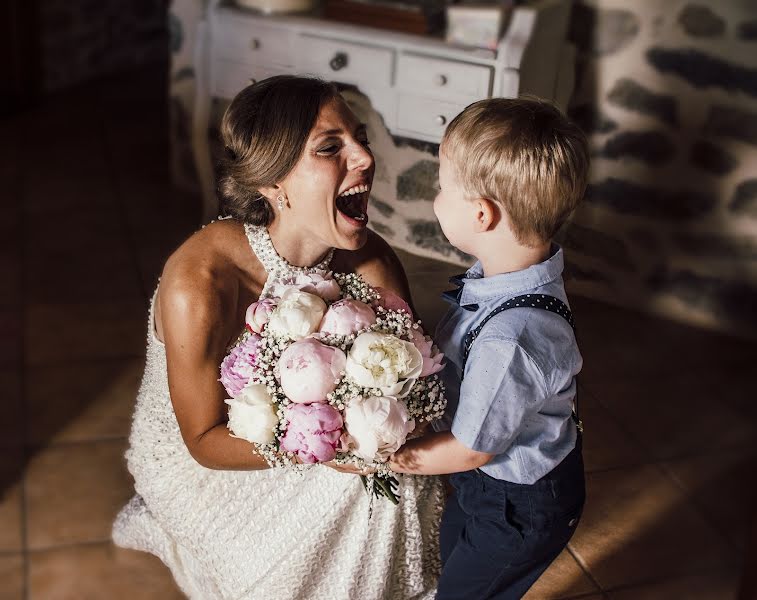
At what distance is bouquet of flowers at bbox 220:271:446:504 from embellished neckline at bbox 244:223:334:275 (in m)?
0.30

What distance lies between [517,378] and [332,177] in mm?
516

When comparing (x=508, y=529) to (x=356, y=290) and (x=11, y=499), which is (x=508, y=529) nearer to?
(x=356, y=290)

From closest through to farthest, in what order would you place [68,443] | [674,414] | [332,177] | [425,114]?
[332,177] < [68,443] < [674,414] < [425,114]

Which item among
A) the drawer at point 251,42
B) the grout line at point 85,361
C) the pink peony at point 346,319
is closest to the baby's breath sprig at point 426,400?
the pink peony at point 346,319

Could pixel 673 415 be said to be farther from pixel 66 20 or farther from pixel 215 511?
pixel 66 20

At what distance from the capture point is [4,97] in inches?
182

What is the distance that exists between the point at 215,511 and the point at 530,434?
678 millimetres

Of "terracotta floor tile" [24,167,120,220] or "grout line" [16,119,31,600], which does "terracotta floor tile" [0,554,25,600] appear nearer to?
"grout line" [16,119,31,600]


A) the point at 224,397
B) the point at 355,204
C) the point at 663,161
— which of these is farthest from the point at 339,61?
the point at 224,397

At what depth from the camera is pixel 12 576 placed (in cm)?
202

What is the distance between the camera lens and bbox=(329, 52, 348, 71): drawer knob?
294 cm

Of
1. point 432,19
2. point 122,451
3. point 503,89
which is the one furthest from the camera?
point 432,19

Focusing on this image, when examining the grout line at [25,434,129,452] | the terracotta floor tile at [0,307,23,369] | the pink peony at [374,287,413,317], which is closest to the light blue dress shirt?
the pink peony at [374,287,413,317]

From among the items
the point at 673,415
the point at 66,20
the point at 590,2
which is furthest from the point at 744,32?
the point at 66,20
